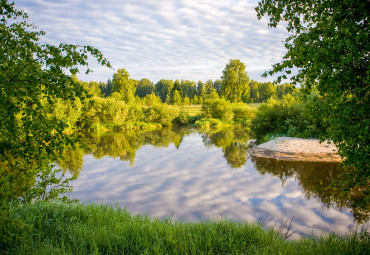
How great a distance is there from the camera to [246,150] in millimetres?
20547

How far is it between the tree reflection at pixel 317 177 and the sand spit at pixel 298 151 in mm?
918

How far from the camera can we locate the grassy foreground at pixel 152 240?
14.0 feet

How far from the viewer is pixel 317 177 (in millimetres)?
12398

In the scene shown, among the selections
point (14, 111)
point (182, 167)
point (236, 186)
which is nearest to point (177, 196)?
point (236, 186)

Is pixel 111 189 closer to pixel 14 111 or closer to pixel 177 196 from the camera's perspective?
pixel 177 196

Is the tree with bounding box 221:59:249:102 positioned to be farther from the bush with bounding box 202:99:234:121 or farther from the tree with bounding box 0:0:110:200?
the tree with bounding box 0:0:110:200

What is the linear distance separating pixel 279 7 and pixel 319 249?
4443 mm

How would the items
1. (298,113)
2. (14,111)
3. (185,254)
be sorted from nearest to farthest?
1. (14,111)
2. (185,254)
3. (298,113)

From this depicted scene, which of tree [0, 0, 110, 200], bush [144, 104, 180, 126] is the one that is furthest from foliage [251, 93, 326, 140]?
tree [0, 0, 110, 200]

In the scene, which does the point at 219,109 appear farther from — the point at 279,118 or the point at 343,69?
the point at 343,69

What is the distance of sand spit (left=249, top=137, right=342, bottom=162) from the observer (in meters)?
16.0

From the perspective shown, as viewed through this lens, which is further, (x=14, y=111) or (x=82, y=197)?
(x=82, y=197)

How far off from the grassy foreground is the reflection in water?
1771 mm

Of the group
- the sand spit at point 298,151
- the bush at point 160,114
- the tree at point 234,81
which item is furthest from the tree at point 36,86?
the tree at point 234,81
